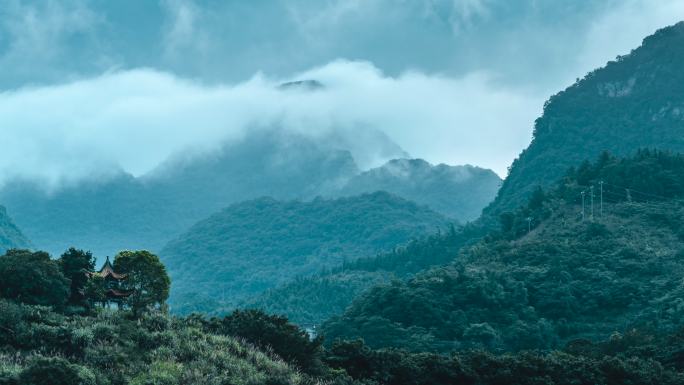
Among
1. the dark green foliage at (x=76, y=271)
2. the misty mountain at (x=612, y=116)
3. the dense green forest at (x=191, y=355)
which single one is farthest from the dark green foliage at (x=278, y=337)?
the misty mountain at (x=612, y=116)

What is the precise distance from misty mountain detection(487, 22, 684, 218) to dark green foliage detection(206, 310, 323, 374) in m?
123

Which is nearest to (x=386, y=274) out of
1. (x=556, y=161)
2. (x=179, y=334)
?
(x=556, y=161)

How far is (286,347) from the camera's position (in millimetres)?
36156

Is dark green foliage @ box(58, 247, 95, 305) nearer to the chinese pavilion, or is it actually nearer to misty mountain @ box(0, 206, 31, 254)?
the chinese pavilion

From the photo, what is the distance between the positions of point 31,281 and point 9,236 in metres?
137

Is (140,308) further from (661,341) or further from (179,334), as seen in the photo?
(661,341)

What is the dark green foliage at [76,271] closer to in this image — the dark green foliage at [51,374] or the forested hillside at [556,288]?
the dark green foliage at [51,374]

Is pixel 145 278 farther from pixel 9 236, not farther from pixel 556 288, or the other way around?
pixel 9 236

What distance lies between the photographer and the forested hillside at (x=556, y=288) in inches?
2928

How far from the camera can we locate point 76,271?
1795 inches

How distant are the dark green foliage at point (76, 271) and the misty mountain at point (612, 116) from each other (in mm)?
117306

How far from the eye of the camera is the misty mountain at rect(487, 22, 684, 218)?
16375cm

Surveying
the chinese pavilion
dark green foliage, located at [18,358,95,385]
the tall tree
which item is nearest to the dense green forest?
dark green foliage, located at [18,358,95,385]

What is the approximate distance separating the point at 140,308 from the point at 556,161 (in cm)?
13794
